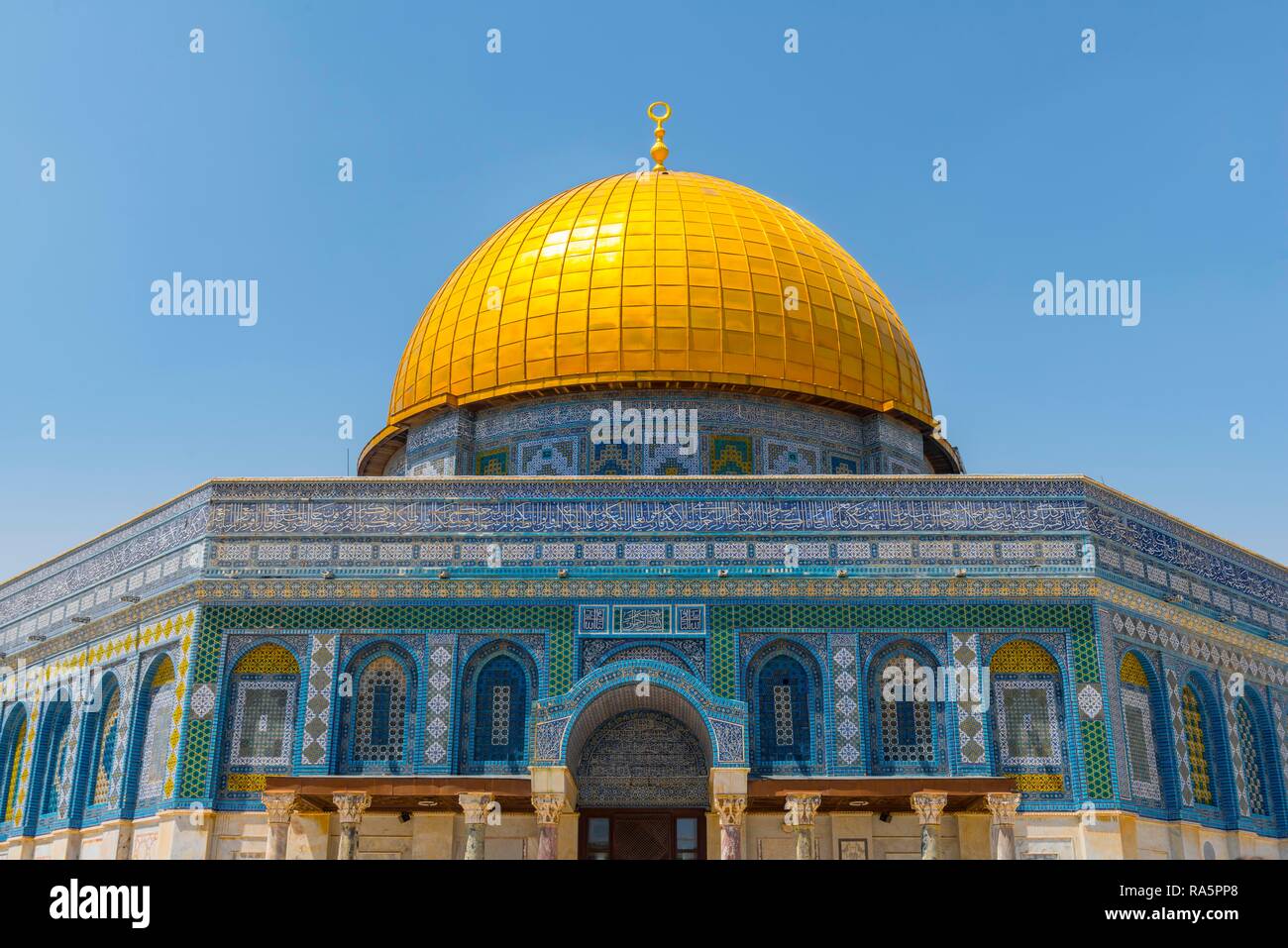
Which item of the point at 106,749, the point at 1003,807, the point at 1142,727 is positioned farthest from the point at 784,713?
the point at 106,749

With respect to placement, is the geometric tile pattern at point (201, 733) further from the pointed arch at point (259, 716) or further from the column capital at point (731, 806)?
the column capital at point (731, 806)

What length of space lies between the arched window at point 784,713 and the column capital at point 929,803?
152 cm

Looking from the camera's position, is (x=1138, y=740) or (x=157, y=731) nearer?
(x=1138, y=740)

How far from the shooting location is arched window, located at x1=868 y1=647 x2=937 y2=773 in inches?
623

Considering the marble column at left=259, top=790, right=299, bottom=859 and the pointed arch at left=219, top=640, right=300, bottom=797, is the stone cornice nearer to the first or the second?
the pointed arch at left=219, top=640, right=300, bottom=797

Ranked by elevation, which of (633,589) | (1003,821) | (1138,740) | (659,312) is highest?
(659,312)

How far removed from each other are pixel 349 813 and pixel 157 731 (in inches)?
129

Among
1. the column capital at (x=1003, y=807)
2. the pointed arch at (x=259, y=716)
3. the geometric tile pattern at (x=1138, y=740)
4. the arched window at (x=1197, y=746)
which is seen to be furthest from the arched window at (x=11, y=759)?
the arched window at (x=1197, y=746)

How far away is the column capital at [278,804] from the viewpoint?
581 inches

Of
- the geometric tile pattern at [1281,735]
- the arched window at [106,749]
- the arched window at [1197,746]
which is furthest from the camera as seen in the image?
the geometric tile pattern at [1281,735]

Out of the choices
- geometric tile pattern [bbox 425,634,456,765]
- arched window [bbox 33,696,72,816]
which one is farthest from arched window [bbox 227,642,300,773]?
arched window [bbox 33,696,72,816]

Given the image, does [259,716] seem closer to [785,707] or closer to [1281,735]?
[785,707]

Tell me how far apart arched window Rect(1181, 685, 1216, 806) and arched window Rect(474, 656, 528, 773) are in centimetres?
795

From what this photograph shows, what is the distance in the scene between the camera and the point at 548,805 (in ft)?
48.5
